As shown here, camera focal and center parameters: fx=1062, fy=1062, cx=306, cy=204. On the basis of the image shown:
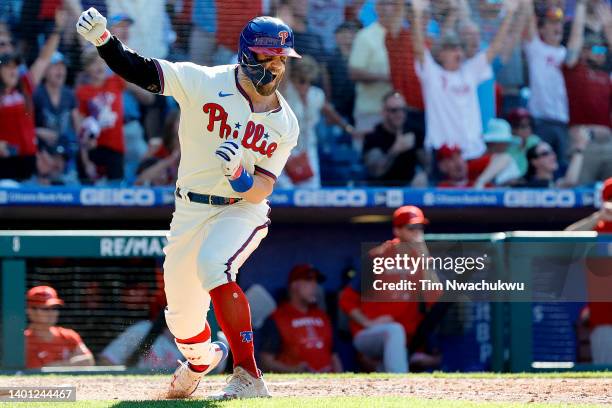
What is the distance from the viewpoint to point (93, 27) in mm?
4293

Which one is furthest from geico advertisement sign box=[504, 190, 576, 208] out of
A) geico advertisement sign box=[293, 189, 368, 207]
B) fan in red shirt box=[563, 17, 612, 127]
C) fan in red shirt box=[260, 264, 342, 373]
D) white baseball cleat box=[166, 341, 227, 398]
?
white baseball cleat box=[166, 341, 227, 398]

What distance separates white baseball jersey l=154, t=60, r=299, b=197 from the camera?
14.9 ft

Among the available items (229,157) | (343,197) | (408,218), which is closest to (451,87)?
(343,197)

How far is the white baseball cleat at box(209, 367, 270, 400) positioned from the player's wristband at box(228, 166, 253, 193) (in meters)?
0.75

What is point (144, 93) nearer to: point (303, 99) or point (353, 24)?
point (303, 99)

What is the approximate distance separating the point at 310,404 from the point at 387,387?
1.17 m

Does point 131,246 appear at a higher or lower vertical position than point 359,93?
lower

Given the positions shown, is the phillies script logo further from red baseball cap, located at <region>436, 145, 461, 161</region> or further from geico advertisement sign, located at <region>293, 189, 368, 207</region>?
red baseball cap, located at <region>436, 145, 461, 161</region>

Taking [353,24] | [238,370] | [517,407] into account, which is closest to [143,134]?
[353,24]

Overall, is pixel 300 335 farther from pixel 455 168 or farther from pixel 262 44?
pixel 262 44

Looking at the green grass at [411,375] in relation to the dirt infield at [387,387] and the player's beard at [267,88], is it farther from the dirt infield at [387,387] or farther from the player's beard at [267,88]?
the player's beard at [267,88]

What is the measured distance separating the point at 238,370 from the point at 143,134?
14.9 feet

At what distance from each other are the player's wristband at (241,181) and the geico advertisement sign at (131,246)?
9.46ft

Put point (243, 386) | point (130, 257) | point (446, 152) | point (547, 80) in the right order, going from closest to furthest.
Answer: point (243, 386)
point (130, 257)
point (446, 152)
point (547, 80)
